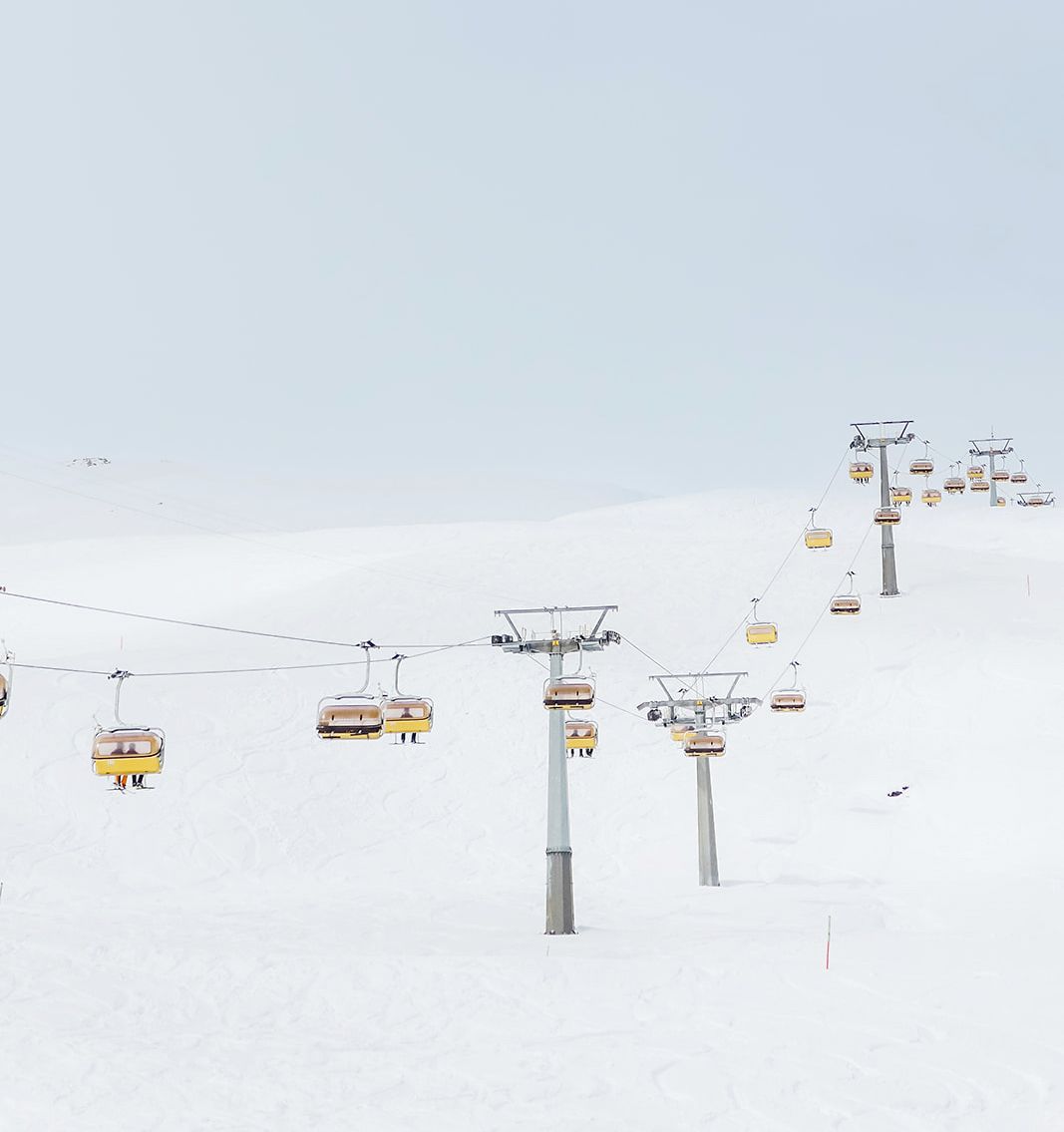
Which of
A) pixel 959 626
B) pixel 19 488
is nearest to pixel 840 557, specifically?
pixel 959 626

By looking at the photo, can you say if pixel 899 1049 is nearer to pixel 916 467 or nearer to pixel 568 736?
pixel 568 736

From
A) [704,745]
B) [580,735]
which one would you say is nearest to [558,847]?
[580,735]

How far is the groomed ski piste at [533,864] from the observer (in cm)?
1406

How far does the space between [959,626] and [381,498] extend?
117 metres

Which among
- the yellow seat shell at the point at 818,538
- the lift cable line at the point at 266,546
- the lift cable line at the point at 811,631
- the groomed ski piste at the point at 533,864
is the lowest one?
the groomed ski piste at the point at 533,864

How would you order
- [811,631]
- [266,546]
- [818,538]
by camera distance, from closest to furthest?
1. [818,538]
2. [811,631]
3. [266,546]

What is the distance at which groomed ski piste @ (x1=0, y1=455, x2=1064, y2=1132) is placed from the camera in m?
14.1

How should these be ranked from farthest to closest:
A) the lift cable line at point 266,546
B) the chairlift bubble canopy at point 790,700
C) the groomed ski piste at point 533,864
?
the lift cable line at point 266,546, the chairlift bubble canopy at point 790,700, the groomed ski piste at point 533,864

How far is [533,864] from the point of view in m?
33.4

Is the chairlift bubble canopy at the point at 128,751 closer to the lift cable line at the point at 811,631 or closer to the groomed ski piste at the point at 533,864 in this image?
the groomed ski piste at the point at 533,864

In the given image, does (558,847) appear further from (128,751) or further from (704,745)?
(128,751)

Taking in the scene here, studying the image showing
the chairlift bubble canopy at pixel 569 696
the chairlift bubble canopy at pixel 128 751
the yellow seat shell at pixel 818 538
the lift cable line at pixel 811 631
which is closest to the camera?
the chairlift bubble canopy at pixel 128 751

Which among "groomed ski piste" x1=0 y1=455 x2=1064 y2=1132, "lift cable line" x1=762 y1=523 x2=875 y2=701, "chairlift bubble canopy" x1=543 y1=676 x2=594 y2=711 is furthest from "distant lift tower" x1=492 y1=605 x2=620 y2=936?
"lift cable line" x1=762 y1=523 x2=875 y2=701

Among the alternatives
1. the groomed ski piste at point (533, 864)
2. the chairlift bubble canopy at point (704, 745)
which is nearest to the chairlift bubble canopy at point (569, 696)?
the groomed ski piste at point (533, 864)
